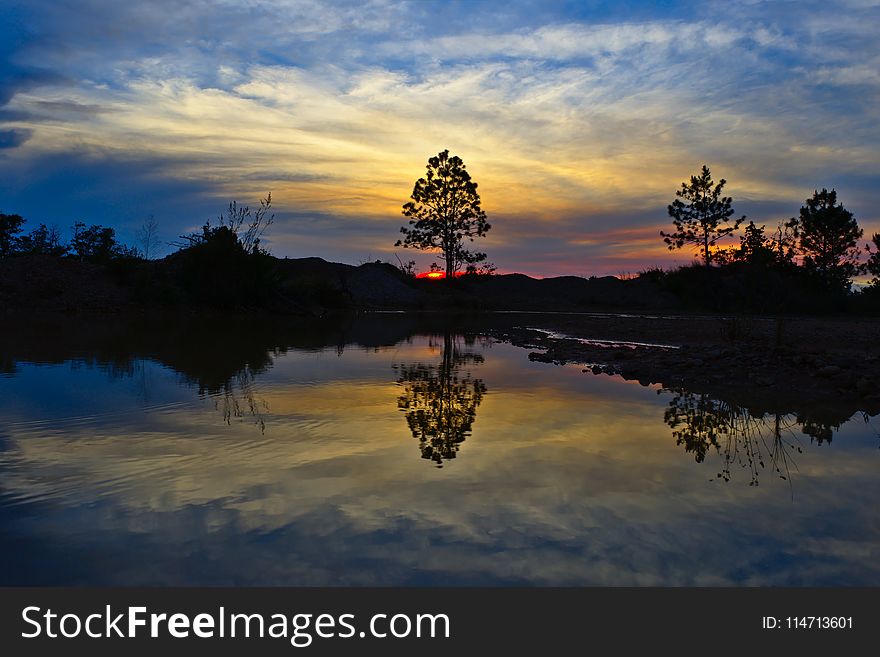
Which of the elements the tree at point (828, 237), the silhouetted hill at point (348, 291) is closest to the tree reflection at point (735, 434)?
the silhouetted hill at point (348, 291)

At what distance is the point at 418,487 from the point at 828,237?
4562 cm

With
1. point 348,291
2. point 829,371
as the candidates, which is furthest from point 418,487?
point 348,291

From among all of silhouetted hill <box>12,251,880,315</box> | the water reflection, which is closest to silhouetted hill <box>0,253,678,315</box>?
silhouetted hill <box>12,251,880,315</box>

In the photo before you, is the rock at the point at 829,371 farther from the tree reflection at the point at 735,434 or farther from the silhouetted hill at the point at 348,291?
the silhouetted hill at the point at 348,291

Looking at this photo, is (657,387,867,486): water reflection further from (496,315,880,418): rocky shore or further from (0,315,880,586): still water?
(496,315,880,418): rocky shore

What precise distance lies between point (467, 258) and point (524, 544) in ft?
165

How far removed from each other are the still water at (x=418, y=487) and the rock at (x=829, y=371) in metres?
2.22

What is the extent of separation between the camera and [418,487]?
4.67m

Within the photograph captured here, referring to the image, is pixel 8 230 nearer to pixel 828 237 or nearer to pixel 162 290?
pixel 162 290

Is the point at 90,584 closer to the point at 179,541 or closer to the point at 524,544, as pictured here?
the point at 179,541

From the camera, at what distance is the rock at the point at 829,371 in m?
9.94

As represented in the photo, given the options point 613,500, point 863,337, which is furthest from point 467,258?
point 613,500

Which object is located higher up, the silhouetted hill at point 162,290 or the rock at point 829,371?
the silhouetted hill at point 162,290

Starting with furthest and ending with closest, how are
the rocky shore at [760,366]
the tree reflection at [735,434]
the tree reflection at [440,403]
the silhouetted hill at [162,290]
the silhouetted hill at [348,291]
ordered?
the silhouetted hill at [348,291] < the silhouetted hill at [162,290] < the rocky shore at [760,366] < the tree reflection at [440,403] < the tree reflection at [735,434]
